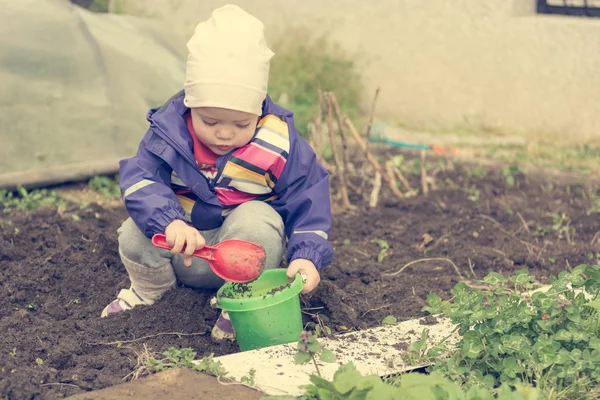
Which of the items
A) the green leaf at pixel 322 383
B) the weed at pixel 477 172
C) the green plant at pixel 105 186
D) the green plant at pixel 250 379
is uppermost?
the green leaf at pixel 322 383

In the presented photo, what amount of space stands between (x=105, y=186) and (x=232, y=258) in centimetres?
242

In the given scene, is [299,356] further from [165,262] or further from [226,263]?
[165,262]

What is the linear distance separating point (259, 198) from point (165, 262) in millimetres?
437

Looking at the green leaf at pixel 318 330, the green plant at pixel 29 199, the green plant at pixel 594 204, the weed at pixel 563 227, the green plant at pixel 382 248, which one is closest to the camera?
the green leaf at pixel 318 330

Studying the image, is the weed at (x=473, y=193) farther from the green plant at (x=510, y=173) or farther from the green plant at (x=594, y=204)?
the green plant at (x=594, y=204)

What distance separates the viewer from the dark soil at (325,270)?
125 inches

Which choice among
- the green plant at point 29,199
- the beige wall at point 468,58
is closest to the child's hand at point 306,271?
the green plant at point 29,199

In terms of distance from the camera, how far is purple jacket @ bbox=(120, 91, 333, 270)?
3.32 meters

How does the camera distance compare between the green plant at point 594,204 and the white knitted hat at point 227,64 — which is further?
the green plant at point 594,204

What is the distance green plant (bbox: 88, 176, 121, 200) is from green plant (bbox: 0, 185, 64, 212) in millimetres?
250

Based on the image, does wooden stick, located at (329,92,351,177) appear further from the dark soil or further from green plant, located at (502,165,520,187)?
green plant, located at (502,165,520,187)

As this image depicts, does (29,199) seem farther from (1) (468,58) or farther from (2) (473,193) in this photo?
(1) (468,58)

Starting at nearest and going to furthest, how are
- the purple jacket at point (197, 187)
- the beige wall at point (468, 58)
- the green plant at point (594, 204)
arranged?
1. the purple jacket at point (197, 187)
2. the green plant at point (594, 204)
3. the beige wall at point (468, 58)

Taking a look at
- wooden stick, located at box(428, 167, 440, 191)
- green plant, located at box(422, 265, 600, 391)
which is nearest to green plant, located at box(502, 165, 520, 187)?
wooden stick, located at box(428, 167, 440, 191)
